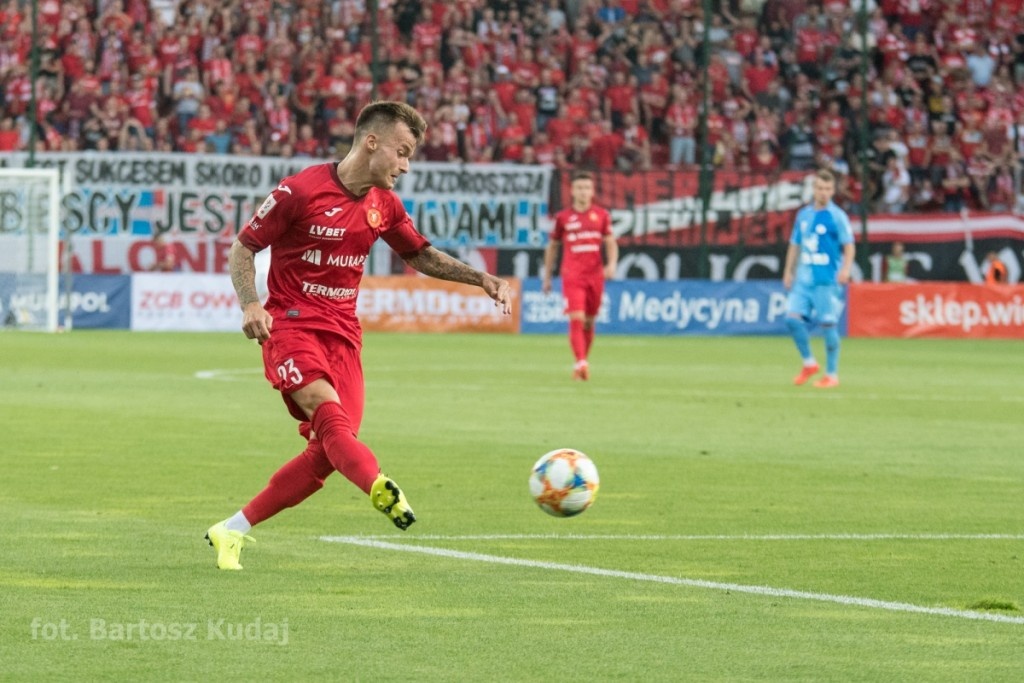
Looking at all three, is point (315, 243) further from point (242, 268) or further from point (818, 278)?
point (818, 278)

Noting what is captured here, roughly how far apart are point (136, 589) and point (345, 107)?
2874 centimetres

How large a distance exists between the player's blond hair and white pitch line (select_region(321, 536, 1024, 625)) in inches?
71.1

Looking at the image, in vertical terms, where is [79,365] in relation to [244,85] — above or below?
below

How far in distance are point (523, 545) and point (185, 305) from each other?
26.0 m

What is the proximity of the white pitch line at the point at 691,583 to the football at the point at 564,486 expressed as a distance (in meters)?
0.25

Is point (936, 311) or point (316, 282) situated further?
point (936, 311)

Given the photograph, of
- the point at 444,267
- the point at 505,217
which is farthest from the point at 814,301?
the point at 444,267

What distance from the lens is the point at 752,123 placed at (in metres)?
37.4

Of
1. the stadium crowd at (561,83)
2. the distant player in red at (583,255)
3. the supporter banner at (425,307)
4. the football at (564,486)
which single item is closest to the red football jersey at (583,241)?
the distant player in red at (583,255)

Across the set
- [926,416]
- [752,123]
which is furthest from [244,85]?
[926,416]

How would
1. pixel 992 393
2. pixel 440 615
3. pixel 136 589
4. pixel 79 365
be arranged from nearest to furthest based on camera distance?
pixel 440 615 < pixel 136 589 < pixel 992 393 < pixel 79 365

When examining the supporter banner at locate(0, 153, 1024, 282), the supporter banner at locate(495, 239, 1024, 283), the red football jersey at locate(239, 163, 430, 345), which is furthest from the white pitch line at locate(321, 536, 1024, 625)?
the supporter banner at locate(495, 239, 1024, 283)

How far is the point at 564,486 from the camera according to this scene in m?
8.57

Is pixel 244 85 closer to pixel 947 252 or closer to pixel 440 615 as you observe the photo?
pixel 947 252
